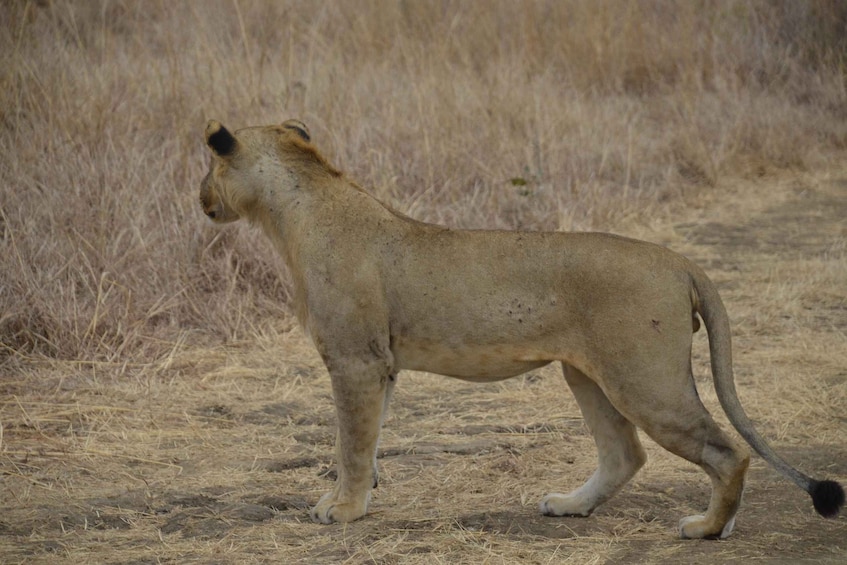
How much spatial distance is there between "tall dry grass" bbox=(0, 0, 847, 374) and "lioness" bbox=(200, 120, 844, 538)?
6.71 feet

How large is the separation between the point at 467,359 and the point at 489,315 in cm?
19

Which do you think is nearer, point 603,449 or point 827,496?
point 827,496

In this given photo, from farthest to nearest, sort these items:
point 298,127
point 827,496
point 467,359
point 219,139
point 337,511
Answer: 1. point 298,127
2. point 219,139
3. point 337,511
4. point 467,359
5. point 827,496

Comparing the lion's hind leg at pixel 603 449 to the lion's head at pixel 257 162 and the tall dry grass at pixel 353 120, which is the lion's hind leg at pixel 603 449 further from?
the tall dry grass at pixel 353 120

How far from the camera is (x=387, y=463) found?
191 inches

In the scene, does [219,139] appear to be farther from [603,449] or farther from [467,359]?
[603,449]

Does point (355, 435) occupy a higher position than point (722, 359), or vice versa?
point (722, 359)

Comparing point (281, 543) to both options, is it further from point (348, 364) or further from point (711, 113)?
point (711, 113)

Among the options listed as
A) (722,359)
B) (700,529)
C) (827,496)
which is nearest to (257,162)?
(722,359)

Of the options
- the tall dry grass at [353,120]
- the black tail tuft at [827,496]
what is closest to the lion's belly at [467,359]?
the black tail tuft at [827,496]

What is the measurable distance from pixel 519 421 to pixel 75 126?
4.06 metres

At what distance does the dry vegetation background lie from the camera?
167 inches

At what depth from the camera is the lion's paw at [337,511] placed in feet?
13.6

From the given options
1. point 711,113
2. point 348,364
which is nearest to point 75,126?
point 348,364
